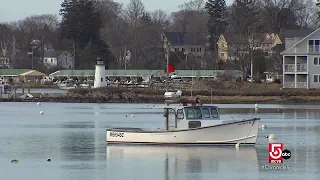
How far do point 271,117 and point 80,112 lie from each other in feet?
59.7

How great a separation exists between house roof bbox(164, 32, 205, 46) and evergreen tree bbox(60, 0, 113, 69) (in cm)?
3585

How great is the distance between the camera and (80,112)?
258ft

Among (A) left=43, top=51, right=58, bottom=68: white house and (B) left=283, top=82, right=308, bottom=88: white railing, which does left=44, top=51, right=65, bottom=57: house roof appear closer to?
(A) left=43, top=51, right=58, bottom=68: white house

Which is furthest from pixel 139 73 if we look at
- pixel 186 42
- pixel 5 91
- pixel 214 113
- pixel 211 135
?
pixel 211 135

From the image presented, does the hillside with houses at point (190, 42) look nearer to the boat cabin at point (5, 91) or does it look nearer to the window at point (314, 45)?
the window at point (314, 45)

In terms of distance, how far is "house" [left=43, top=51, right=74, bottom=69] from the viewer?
16235 cm

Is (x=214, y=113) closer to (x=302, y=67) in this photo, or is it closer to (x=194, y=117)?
(x=194, y=117)

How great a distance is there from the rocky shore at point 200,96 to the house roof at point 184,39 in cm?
7754

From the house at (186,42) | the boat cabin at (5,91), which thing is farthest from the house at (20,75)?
the boat cabin at (5,91)

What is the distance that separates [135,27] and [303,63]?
73935mm

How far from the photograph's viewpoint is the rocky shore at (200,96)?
93.7 metres

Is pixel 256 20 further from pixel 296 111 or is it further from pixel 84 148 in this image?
pixel 84 148

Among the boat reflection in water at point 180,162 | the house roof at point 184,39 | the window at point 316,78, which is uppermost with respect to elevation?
the house roof at point 184,39

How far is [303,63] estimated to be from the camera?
10538cm
